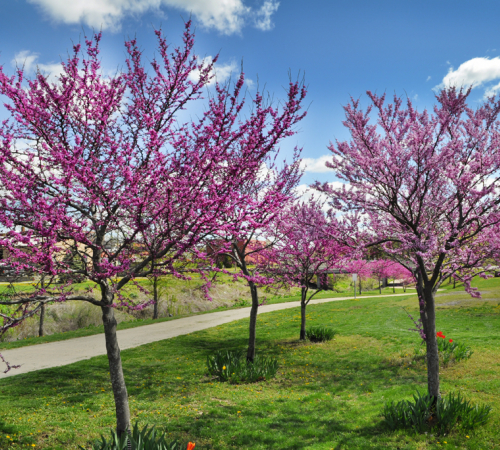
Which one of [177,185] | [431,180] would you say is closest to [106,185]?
[177,185]

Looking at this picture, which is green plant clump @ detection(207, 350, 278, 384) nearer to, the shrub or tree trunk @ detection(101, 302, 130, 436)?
tree trunk @ detection(101, 302, 130, 436)

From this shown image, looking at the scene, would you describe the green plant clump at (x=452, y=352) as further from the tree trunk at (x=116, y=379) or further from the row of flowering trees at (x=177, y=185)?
the tree trunk at (x=116, y=379)

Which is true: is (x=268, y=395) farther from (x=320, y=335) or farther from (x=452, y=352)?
(x=320, y=335)

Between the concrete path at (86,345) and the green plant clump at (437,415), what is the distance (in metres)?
9.35

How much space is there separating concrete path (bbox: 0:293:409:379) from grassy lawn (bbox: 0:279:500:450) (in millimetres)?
941

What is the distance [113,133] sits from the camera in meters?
5.48

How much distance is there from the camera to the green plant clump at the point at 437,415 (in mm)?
5691

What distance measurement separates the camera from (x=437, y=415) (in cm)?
572

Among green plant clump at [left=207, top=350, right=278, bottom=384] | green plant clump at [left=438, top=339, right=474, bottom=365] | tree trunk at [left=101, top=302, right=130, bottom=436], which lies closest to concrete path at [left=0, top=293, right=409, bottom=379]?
green plant clump at [left=207, top=350, right=278, bottom=384]

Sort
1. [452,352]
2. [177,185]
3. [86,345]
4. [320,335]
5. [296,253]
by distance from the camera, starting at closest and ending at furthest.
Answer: [177,185], [452,352], [296,253], [86,345], [320,335]

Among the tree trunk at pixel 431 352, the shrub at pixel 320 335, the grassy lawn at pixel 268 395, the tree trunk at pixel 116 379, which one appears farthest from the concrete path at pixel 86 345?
the tree trunk at pixel 431 352

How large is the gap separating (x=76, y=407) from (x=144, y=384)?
1.91 m

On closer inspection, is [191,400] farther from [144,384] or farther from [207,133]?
[207,133]

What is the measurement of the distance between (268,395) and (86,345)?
834cm
